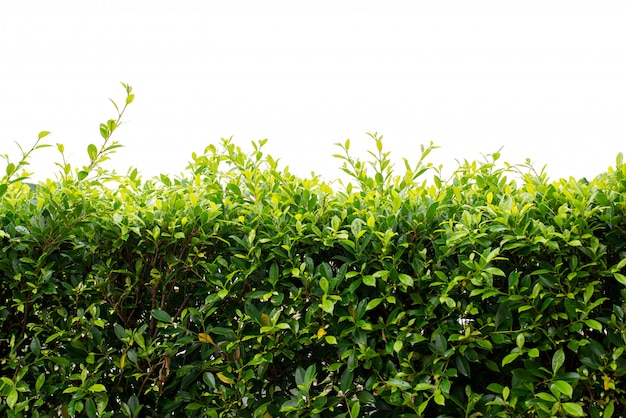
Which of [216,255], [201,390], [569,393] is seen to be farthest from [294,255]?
[569,393]

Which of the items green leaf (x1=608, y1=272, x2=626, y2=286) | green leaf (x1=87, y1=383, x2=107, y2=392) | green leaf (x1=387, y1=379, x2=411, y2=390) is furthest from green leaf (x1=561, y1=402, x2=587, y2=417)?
green leaf (x1=87, y1=383, x2=107, y2=392)

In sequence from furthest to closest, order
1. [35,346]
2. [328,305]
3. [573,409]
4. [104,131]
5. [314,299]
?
[104,131] → [35,346] → [314,299] → [328,305] → [573,409]

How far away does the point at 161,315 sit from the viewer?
269 centimetres

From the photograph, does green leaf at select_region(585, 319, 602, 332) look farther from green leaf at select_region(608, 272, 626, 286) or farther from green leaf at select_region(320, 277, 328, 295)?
green leaf at select_region(320, 277, 328, 295)

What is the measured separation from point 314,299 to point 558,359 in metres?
1.14

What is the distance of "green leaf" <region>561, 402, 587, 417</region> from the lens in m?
2.32

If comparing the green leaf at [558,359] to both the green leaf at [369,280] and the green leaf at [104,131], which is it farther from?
the green leaf at [104,131]

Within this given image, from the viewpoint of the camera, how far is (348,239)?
2648 millimetres

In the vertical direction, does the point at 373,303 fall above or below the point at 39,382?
above

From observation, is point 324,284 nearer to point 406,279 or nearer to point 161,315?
point 406,279

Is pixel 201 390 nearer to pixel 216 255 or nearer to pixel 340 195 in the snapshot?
pixel 216 255

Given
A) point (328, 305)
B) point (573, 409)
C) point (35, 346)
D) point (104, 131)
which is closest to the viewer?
point (573, 409)

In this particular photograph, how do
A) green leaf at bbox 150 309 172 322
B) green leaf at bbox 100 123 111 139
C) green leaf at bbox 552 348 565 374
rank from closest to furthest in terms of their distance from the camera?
green leaf at bbox 552 348 565 374
green leaf at bbox 150 309 172 322
green leaf at bbox 100 123 111 139

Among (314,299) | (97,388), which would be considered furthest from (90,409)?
(314,299)
